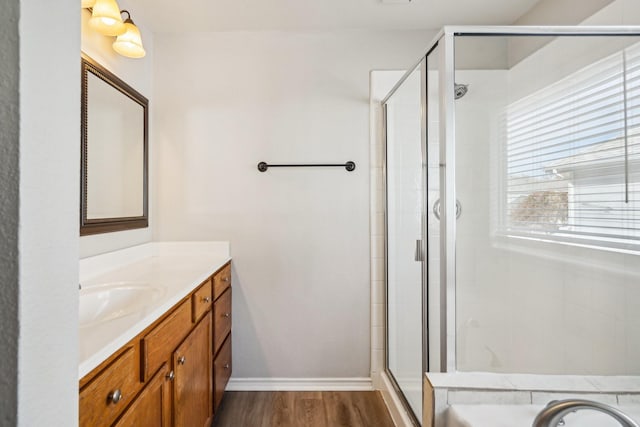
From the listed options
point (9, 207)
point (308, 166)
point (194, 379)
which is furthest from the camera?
point (308, 166)

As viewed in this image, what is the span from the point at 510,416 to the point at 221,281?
58.0 inches

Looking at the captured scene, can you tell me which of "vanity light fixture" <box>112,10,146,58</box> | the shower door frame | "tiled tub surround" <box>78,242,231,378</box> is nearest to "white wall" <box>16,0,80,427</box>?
"tiled tub surround" <box>78,242,231,378</box>

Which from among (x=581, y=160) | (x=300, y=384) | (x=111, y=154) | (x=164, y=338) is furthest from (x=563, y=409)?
(x=111, y=154)

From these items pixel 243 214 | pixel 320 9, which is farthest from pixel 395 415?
pixel 320 9

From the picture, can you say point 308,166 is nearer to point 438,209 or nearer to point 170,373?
point 438,209

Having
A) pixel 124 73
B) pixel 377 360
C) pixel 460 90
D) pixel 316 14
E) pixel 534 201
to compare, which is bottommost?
pixel 377 360

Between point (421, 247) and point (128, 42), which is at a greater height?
point (128, 42)

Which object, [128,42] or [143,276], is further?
[128,42]

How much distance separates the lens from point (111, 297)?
1.42 m

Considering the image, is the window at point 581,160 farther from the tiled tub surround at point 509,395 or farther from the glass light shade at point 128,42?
the glass light shade at point 128,42

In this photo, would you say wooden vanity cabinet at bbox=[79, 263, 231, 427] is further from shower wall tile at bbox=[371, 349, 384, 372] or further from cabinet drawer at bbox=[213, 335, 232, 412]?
shower wall tile at bbox=[371, 349, 384, 372]

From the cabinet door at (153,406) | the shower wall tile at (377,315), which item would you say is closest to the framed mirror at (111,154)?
the cabinet door at (153,406)

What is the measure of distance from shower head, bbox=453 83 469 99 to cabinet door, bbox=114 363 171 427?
1440 millimetres

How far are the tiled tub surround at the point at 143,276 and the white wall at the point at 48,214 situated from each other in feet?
1.13
